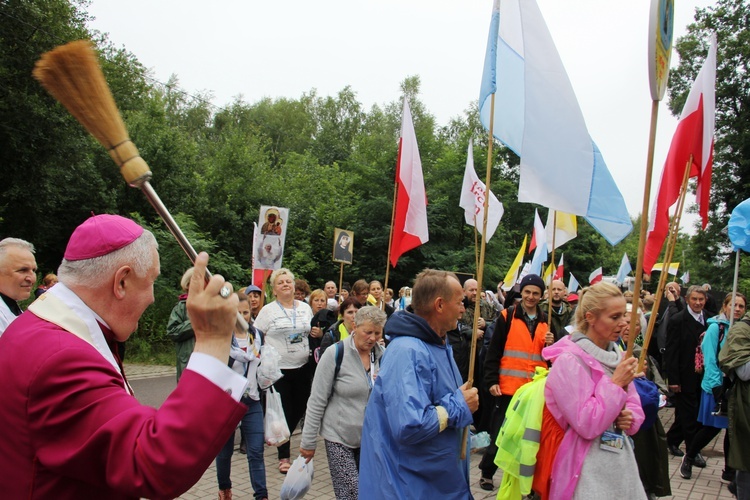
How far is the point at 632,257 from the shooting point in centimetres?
6259

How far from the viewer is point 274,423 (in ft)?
17.6

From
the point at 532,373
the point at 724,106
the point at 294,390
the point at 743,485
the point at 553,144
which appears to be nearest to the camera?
the point at 553,144

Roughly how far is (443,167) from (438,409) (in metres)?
27.4

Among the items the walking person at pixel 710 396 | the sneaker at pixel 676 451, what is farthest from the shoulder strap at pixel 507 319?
the sneaker at pixel 676 451

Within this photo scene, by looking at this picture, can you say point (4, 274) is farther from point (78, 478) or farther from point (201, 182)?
point (201, 182)

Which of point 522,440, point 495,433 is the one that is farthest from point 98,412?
point 495,433

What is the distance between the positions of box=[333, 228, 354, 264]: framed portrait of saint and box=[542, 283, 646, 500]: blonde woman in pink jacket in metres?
8.47

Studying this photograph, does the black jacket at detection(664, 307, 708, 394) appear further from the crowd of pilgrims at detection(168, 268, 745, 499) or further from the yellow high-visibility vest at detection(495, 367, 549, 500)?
the yellow high-visibility vest at detection(495, 367, 549, 500)

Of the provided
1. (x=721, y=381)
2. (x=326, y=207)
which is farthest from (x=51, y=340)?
(x=326, y=207)

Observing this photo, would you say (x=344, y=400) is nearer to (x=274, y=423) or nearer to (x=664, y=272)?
(x=274, y=423)

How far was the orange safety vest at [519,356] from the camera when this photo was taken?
6402 millimetres

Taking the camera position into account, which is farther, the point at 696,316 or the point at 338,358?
the point at 696,316

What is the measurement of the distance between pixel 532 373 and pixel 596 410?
3.16 metres

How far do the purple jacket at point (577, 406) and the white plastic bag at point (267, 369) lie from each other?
119 inches
